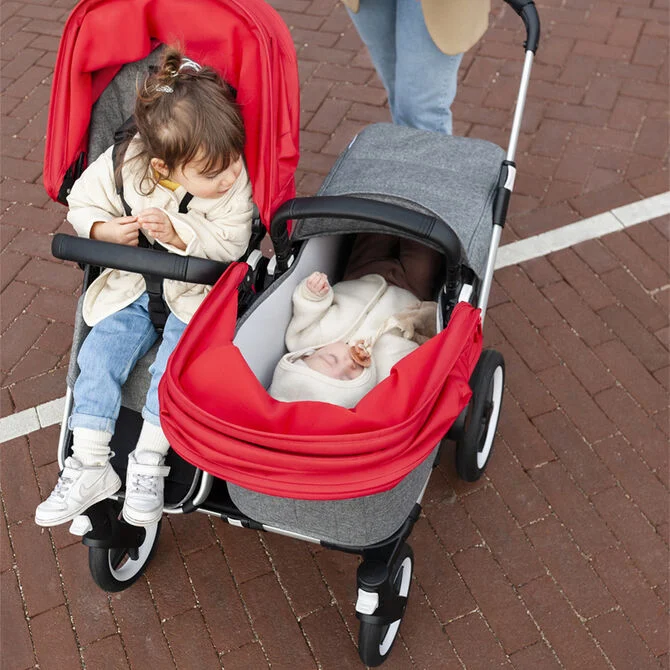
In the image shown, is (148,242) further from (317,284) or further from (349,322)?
(349,322)

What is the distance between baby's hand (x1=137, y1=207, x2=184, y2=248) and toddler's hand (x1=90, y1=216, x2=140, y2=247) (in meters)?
0.04

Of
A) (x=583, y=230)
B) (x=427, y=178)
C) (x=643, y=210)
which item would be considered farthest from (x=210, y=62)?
(x=643, y=210)

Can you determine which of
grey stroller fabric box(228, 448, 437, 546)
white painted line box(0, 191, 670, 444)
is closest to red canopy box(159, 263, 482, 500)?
grey stroller fabric box(228, 448, 437, 546)

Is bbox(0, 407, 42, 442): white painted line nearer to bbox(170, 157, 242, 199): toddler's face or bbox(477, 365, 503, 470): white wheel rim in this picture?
bbox(170, 157, 242, 199): toddler's face

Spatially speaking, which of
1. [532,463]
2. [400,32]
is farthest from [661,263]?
[400,32]

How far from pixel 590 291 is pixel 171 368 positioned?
2436 mm

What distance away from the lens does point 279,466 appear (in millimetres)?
1961

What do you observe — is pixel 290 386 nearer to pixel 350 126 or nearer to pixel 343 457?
pixel 343 457

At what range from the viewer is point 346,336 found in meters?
2.68

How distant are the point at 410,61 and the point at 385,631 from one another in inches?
85.5

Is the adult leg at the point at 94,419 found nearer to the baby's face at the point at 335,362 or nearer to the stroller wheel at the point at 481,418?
the baby's face at the point at 335,362

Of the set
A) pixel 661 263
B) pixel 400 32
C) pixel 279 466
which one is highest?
pixel 400 32

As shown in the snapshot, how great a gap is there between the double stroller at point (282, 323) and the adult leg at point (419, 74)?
0.38 metres

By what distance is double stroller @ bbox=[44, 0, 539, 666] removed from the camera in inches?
79.0
